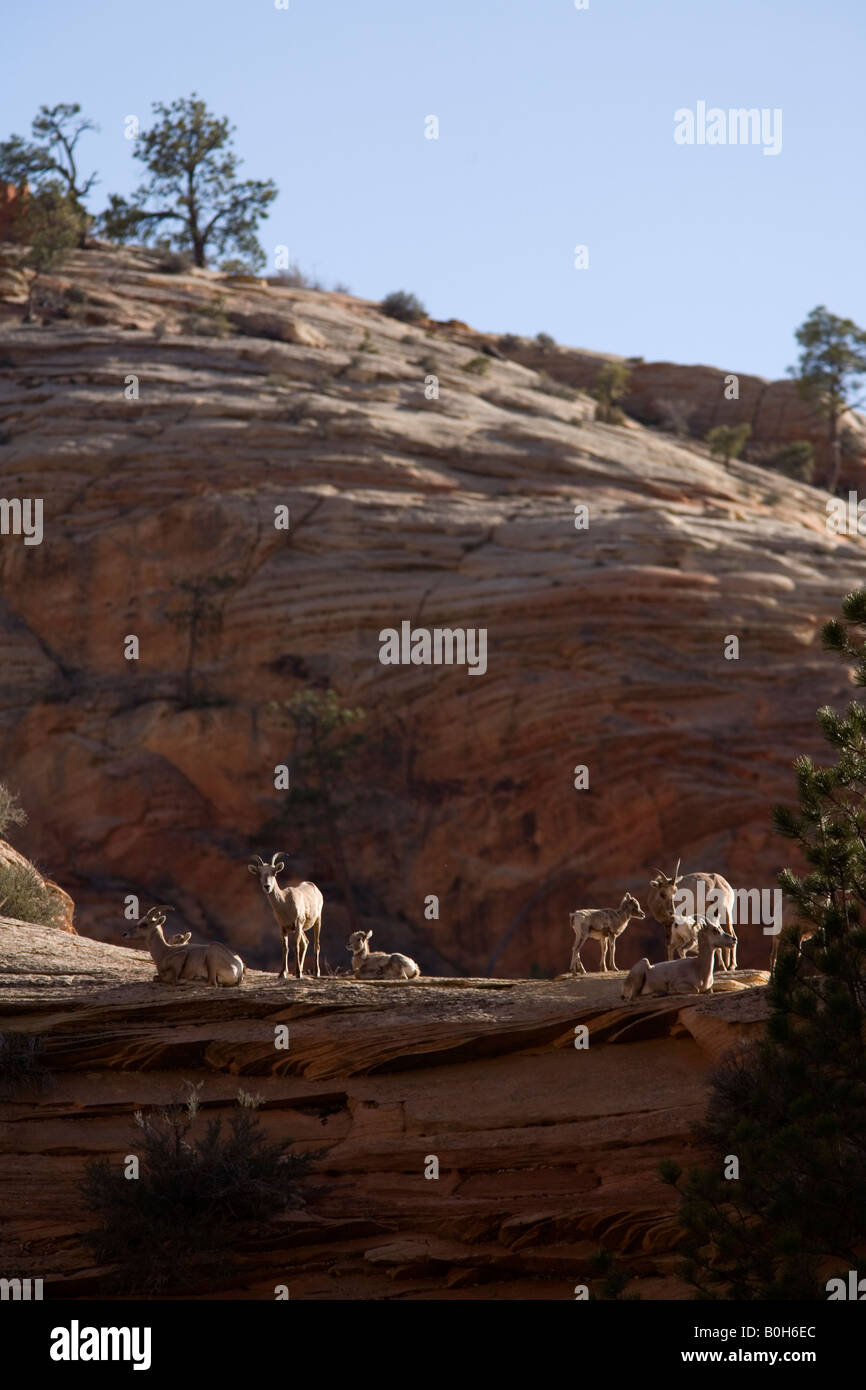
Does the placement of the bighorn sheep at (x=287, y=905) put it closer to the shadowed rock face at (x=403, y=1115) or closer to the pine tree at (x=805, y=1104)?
the shadowed rock face at (x=403, y=1115)

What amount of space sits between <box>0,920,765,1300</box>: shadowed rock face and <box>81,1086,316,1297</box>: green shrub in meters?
0.20

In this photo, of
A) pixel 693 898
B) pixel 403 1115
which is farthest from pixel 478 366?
pixel 403 1115

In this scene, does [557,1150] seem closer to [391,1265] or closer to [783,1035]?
[391,1265]

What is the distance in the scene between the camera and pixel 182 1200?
13148 mm

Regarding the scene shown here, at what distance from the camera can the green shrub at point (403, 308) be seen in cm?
6253

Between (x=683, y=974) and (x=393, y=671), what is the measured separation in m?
23.6

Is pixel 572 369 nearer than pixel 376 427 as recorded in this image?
No

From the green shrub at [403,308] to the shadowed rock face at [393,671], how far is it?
64.3ft

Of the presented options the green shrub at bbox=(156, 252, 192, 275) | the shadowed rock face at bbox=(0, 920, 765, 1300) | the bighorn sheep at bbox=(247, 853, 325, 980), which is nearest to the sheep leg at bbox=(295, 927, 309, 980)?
the bighorn sheep at bbox=(247, 853, 325, 980)

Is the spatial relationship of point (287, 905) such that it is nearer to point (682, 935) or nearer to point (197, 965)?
point (197, 965)

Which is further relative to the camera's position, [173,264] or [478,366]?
[173,264]

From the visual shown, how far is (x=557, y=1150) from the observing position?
13445 mm

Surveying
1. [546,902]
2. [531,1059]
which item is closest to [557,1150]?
[531,1059]

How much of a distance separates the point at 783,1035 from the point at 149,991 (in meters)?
6.42
